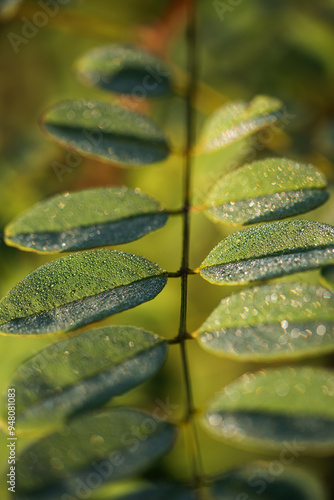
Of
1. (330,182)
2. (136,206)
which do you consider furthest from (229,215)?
(330,182)

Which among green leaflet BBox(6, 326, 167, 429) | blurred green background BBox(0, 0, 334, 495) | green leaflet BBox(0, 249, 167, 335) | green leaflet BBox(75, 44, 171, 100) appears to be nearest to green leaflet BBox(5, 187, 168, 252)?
green leaflet BBox(0, 249, 167, 335)

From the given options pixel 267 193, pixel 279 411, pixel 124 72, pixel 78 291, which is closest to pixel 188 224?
pixel 267 193

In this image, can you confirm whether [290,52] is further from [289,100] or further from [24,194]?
[24,194]

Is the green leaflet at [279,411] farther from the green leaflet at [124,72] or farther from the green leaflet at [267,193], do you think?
the green leaflet at [124,72]

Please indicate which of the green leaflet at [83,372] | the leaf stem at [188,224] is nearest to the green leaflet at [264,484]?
the leaf stem at [188,224]

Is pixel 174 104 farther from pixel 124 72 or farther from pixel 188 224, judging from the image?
pixel 188 224
